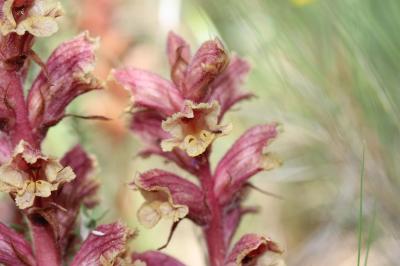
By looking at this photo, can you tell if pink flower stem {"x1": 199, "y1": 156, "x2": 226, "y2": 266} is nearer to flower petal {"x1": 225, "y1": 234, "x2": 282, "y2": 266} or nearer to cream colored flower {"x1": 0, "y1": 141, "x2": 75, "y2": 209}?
flower petal {"x1": 225, "y1": 234, "x2": 282, "y2": 266}

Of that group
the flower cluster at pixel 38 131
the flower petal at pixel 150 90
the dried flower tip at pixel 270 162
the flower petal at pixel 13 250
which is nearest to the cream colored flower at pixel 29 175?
the flower cluster at pixel 38 131

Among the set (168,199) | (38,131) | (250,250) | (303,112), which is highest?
(303,112)


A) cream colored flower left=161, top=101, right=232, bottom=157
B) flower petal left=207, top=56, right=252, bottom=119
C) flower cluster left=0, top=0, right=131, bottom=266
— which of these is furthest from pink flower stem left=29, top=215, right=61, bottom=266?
flower petal left=207, top=56, right=252, bottom=119

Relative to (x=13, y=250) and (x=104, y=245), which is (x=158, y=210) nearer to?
(x=104, y=245)

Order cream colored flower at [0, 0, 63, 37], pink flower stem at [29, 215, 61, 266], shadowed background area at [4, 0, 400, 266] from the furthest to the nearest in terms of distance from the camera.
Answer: shadowed background area at [4, 0, 400, 266], pink flower stem at [29, 215, 61, 266], cream colored flower at [0, 0, 63, 37]

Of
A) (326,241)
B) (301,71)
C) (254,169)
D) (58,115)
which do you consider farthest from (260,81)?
(58,115)

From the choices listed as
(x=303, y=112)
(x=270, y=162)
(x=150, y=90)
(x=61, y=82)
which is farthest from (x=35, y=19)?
(x=303, y=112)

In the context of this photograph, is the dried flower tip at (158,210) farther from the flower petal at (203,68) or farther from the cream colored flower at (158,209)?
the flower petal at (203,68)
